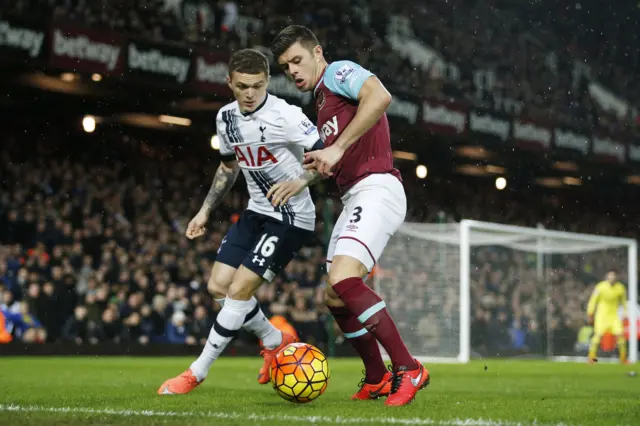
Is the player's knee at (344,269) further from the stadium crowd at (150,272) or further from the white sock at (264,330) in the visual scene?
the stadium crowd at (150,272)

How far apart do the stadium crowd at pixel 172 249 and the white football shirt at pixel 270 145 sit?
27.9 ft

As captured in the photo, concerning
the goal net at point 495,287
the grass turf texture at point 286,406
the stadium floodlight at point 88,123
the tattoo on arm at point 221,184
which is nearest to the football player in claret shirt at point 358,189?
the grass turf texture at point 286,406

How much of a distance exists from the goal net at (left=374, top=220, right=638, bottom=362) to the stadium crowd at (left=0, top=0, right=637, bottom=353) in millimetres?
36

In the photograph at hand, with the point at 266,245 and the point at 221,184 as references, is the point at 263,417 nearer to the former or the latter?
the point at 266,245

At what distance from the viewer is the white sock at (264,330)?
20.8 ft

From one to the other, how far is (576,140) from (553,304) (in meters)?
9.02

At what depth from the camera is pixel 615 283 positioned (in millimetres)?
16578

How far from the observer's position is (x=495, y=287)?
16.1m

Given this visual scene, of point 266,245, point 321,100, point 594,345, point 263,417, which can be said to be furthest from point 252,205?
point 594,345

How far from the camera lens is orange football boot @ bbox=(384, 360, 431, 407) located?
4820 millimetres

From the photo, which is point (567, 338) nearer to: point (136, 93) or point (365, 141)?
point (136, 93)

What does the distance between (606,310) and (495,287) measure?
1958 mm

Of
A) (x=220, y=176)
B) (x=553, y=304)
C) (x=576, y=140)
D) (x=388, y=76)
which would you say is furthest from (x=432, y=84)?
(x=220, y=176)

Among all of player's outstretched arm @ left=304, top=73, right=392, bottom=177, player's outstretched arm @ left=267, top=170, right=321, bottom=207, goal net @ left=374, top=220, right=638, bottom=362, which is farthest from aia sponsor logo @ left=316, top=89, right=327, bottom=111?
goal net @ left=374, top=220, right=638, bottom=362
